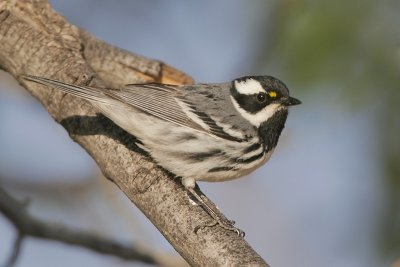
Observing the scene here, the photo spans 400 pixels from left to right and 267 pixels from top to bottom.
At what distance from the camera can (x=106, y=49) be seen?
6484 millimetres

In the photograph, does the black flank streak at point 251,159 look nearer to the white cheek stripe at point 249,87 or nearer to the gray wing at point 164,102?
the gray wing at point 164,102

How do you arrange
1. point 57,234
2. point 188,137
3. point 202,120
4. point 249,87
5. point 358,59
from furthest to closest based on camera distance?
1. point 249,87
2. point 202,120
3. point 188,137
4. point 57,234
5. point 358,59

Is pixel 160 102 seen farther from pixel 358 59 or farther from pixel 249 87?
pixel 358 59

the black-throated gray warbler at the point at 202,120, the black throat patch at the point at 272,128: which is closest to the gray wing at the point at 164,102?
the black-throated gray warbler at the point at 202,120

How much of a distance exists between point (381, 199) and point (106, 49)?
8.57 ft

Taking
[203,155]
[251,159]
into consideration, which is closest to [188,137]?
[203,155]

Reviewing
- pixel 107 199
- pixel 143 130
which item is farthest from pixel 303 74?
pixel 107 199

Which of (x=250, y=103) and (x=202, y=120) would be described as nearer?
(x=202, y=120)

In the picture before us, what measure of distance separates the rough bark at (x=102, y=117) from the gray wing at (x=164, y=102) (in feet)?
0.77

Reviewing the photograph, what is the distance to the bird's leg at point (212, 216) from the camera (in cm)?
475

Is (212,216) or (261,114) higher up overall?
(261,114)

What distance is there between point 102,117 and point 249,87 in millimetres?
1134

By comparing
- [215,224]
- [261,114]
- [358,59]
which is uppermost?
[261,114]

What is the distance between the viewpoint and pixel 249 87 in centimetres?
594
